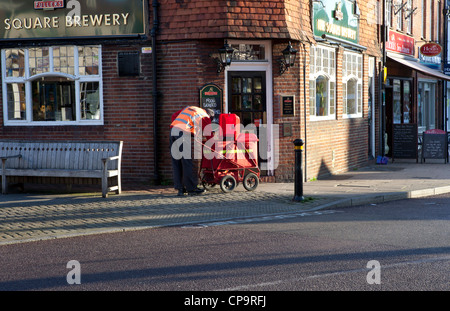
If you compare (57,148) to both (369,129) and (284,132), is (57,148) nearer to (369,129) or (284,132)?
(284,132)

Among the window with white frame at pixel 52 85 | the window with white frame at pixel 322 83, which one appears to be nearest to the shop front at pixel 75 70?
the window with white frame at pixel 52 85

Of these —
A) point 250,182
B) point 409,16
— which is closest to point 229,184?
point 250,182

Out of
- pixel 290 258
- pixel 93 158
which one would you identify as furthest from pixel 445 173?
pixel 290 258

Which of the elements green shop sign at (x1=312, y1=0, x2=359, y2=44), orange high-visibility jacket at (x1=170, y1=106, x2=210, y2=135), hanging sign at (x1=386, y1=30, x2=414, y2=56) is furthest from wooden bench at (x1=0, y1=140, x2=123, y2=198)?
hanging sign at (x1=386, y1=30, x2=414, y2=56)

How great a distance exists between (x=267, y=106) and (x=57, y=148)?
460 cm

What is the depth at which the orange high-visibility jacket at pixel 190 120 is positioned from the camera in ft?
37.3

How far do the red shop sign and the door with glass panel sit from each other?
11.1m

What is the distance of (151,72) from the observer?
13250mm

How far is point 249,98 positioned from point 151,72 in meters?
2.23

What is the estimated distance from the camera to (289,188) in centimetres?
1275

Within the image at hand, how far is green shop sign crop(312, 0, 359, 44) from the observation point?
48.3ft

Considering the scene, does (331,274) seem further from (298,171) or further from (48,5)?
(48,5)

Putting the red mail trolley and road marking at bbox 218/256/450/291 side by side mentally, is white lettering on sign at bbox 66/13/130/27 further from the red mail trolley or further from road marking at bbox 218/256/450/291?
road marking at bbox 218/256/450/291

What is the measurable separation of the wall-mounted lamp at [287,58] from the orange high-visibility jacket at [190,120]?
273cm
